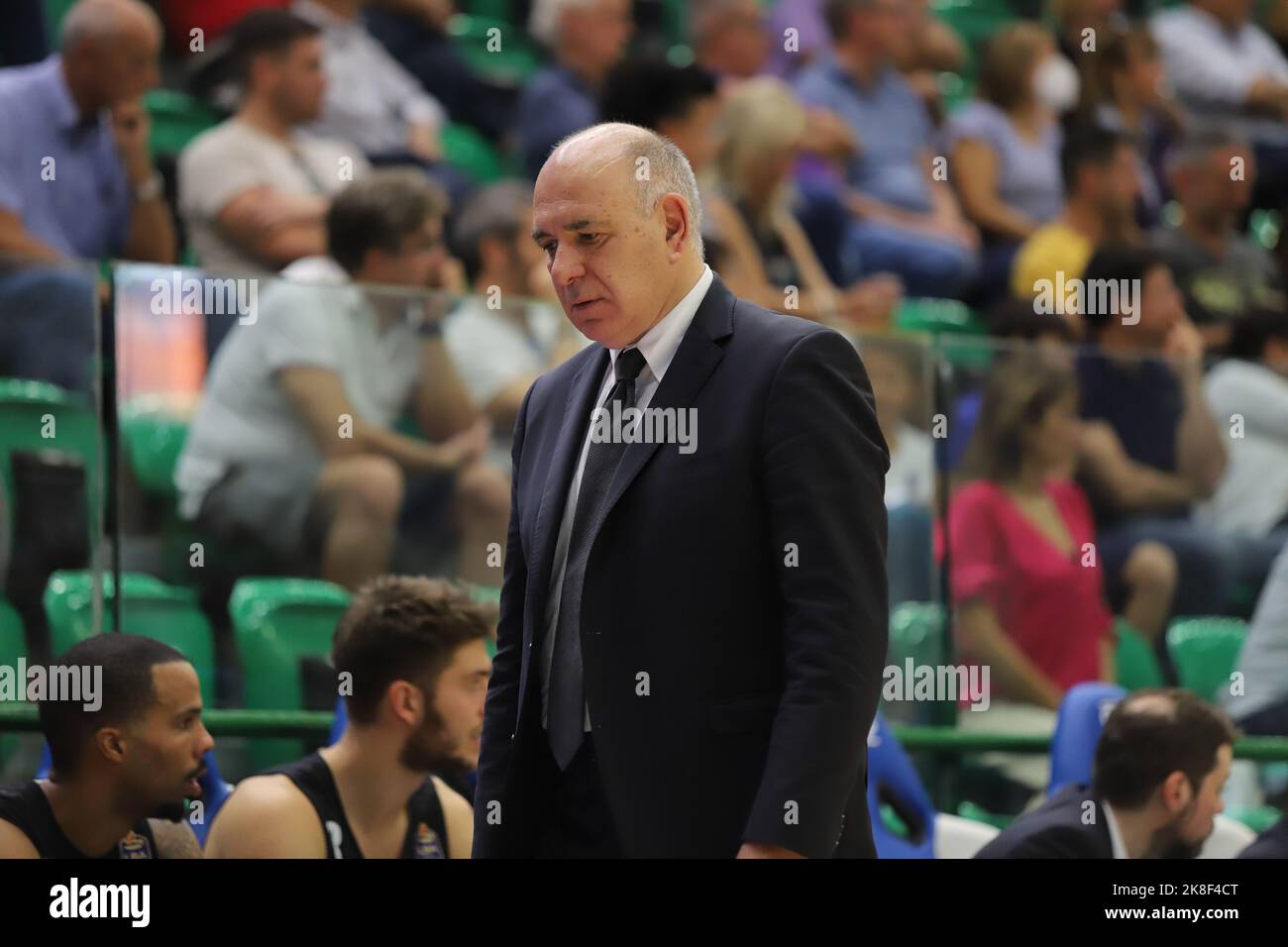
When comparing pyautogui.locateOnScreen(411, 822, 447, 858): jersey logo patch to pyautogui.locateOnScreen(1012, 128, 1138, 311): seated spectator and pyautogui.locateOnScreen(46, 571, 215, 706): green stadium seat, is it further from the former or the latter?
pyautogui.locateOnScreen(1012, 128, 1138, 311): seated spectator

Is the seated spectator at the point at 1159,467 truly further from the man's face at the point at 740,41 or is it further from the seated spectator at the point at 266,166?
the man's face at the point at 740,41

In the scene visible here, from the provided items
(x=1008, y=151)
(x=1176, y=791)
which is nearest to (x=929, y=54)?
(x=1008, y=151)

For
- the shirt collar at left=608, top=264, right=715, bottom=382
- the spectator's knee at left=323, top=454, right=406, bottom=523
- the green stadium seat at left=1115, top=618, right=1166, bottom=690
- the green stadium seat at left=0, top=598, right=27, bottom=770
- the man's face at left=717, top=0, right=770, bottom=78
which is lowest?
the green stadium seat at left=1115, top=618, right=1166, bottom=690

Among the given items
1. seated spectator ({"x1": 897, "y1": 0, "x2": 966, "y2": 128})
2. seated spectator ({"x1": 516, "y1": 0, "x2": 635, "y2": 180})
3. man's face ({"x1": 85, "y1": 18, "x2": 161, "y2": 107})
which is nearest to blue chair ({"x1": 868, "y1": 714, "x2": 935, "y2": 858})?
man's face ({"x1": 85, "y1": 18, "x2": 161, "y2": 107})

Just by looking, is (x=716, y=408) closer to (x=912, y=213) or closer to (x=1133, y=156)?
(x=912, y=213)

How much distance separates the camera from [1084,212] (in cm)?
723

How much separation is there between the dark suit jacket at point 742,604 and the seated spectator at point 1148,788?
1.49 m

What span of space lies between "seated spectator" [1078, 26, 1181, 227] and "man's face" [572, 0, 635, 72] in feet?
6.77

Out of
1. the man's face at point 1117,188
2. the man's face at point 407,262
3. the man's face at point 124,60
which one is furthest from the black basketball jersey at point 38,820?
the man's face at point 1117,188

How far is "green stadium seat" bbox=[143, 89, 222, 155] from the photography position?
244 inches

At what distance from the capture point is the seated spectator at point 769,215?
20.6 ft
